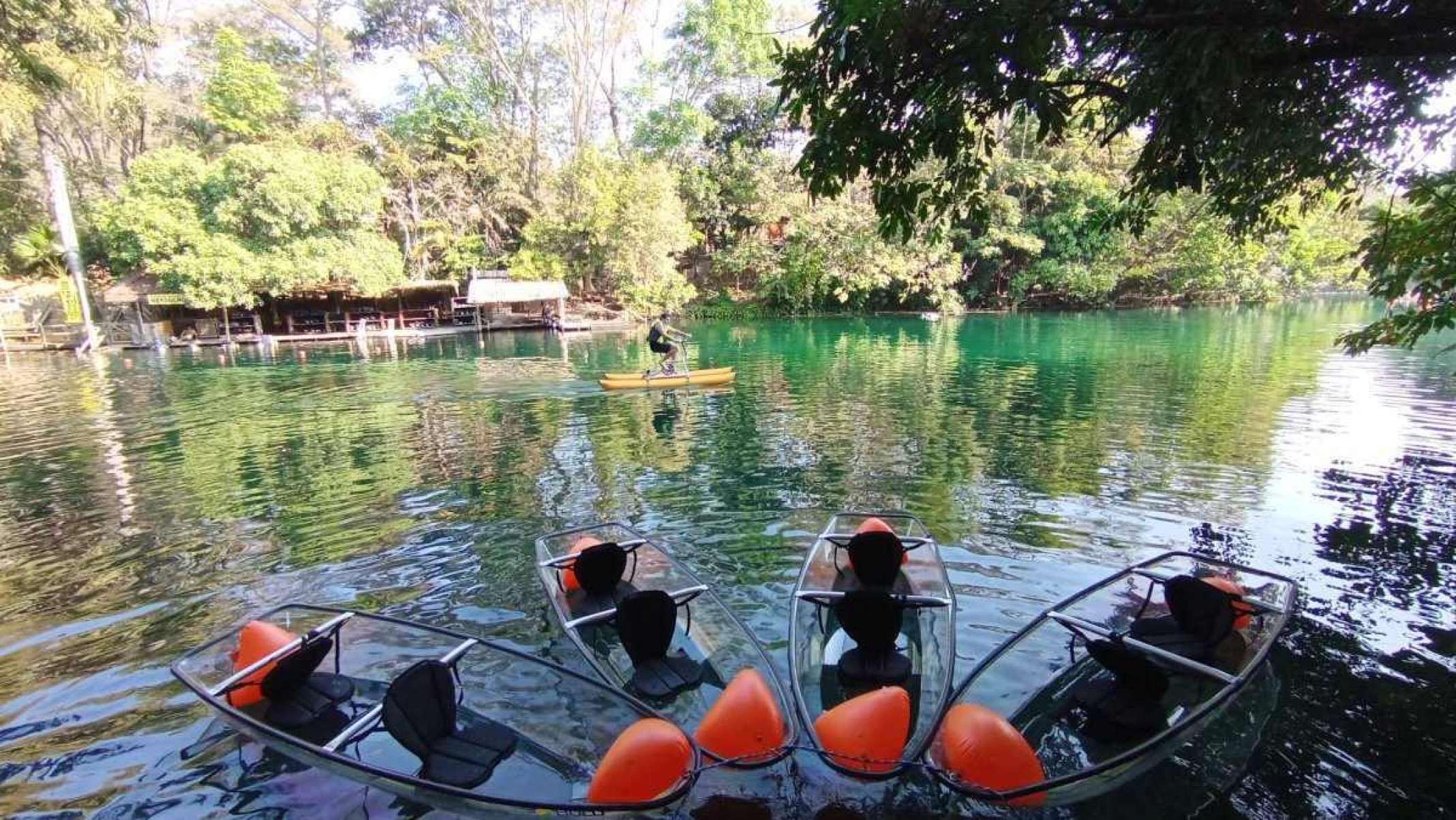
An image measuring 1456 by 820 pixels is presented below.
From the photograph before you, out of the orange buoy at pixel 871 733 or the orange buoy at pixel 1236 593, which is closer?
the orange buoy at pixel 871 733

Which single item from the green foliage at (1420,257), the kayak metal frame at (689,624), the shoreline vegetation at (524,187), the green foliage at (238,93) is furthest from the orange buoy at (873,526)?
the green foliage at (238,93)

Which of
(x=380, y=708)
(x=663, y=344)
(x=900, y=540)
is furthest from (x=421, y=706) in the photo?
(x=663, y=344)

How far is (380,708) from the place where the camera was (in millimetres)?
4871

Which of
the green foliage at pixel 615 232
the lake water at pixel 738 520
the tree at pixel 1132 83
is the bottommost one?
the lake water at pixel 738 520

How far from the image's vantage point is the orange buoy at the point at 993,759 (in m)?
4.38

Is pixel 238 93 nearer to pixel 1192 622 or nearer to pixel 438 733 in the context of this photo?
pixel 438 733

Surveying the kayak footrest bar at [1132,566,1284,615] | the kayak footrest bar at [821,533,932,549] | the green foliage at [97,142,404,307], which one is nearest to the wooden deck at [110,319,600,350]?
the green foliage at [97,142,404,307]

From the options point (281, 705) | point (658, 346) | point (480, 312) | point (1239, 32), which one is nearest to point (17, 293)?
point (480, 312)

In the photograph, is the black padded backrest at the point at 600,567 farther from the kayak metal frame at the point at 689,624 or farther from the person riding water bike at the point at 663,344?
the person riding water bike at the point at 663,344

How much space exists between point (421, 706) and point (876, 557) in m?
4.28

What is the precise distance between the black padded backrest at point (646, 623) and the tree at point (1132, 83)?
385cm

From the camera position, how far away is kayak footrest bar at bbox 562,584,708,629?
620 centimetres

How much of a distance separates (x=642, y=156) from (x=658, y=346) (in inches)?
1170

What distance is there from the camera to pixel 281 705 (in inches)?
210
